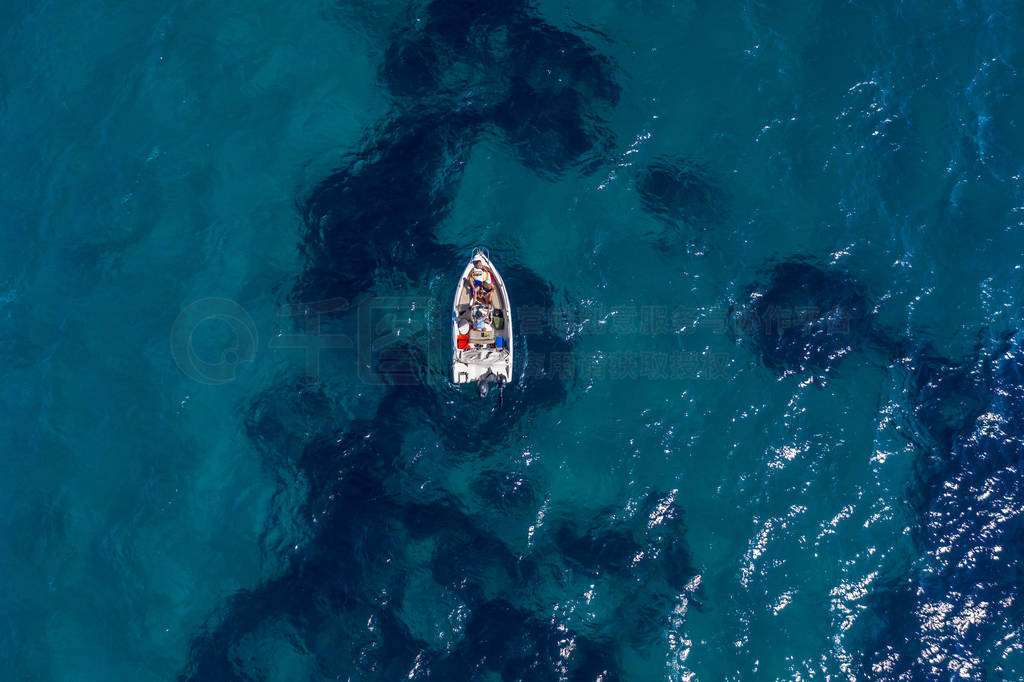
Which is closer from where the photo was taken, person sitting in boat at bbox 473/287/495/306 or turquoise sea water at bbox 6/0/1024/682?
turquoise sea water at bbox 6/0/1024/682

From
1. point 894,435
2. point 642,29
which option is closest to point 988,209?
point 894,435

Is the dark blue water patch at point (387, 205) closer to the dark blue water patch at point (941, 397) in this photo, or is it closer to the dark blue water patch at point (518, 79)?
the dark blue water patch at point (518, 79)

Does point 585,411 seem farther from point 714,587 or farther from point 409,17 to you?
point 409,17

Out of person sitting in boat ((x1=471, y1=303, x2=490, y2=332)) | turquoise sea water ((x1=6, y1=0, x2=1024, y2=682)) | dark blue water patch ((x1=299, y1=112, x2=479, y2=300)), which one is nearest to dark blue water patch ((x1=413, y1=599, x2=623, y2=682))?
turquoise sea water ((x1=6, y1=0, x2=1024, y2=682))

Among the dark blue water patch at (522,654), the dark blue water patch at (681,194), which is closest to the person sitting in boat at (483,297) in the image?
the dark blue water patch at (681,194)

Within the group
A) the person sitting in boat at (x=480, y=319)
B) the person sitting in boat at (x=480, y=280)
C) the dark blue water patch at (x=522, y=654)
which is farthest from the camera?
the person sitting in boat at (x=480, y=280)

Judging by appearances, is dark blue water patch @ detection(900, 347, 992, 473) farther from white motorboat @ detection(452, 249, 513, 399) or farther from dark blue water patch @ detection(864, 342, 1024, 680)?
white motorboat @ detection(452, 249, 513, 399)
